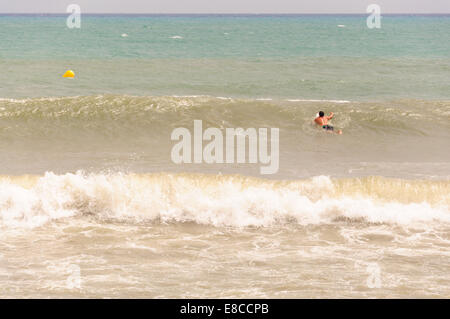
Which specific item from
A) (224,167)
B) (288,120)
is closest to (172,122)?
(288,120)

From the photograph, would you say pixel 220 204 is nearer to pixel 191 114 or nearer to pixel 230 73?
pixel 191 114

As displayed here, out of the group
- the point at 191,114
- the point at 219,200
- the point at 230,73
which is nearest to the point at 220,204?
the point at 219,200

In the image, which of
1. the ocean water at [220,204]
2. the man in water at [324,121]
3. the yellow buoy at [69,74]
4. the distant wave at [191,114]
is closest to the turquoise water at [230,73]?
the yellow buoy at [69,74]

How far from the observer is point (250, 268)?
8.55 m

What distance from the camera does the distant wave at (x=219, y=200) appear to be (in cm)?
1107

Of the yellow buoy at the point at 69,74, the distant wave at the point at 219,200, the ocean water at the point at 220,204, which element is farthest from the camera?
the yellow buoy at the point at 69,74

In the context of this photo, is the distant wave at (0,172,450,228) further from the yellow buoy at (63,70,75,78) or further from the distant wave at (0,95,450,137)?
the yellow buoy at (63,70,75,78)

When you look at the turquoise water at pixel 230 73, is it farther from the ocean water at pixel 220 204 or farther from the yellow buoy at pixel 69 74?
the ocean water at pixel 220 204

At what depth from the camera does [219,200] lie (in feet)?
37.9

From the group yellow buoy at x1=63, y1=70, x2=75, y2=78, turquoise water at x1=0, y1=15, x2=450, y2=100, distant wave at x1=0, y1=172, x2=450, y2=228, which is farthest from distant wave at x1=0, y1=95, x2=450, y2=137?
yellow buoy at x1=63, y1=70, x2=75, y2=78

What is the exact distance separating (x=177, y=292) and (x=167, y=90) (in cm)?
2086

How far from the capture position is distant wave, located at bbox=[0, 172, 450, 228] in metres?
11.1
